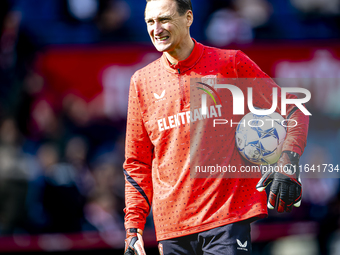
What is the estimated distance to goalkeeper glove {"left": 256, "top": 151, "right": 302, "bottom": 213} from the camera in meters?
3.22

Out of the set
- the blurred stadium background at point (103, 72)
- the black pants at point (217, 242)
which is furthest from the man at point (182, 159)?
the blurred stadium background at point (103, 72)

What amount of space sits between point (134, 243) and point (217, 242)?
0.60m

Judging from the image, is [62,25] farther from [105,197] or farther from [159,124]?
[159,124]

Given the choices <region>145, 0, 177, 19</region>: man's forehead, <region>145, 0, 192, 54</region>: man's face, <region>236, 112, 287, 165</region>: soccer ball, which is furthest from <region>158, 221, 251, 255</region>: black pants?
<region>145, 0, 177, 19</region>: man's forehead

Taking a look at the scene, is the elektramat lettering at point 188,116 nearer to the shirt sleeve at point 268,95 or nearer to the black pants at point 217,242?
the shirt sleeve at point 268,95

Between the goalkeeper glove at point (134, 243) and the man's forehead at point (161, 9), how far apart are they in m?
1.48

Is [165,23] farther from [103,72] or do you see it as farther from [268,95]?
[103,72]

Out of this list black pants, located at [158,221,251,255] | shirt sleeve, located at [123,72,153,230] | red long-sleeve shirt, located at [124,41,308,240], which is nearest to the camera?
black pants, located at [158,221,251,255]

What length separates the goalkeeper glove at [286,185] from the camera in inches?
127

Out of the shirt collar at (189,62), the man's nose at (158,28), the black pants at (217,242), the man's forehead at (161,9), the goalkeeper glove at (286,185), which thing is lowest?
the black pants at (217,242)

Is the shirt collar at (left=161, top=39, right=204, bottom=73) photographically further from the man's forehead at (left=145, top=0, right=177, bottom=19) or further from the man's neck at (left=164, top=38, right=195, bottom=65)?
the man's forehead at (left=145, top=0, right=177, bottom=19)

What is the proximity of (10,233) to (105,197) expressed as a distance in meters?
1.40

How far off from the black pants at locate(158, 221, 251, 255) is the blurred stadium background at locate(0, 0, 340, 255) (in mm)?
3969

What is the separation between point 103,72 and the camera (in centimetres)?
905
